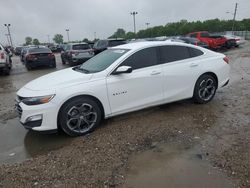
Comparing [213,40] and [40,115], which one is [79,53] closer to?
[40,115]

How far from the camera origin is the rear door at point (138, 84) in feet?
15.5

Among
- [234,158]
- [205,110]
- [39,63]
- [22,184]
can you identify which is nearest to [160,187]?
[234,158]

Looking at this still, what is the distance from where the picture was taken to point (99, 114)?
184 inches

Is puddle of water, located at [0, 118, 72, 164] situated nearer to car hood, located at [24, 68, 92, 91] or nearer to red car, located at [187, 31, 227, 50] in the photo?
car hood, located at [24, 68, 92, 91]

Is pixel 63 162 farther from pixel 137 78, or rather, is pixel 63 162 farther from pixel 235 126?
pixel 235 126

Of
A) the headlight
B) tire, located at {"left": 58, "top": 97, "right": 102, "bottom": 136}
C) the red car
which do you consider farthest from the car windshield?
the red car

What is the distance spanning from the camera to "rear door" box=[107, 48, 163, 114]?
4734mm

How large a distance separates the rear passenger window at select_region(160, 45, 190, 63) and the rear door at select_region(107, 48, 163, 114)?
20 cm

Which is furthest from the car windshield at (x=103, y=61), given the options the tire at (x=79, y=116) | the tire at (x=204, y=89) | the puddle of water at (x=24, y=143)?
the tire at (x=204, y=89)

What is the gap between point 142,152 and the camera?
3.88 metres

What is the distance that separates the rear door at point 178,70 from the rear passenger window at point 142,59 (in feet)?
0.72

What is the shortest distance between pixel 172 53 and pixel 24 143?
11.8 ft

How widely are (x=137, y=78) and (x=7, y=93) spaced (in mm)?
6087

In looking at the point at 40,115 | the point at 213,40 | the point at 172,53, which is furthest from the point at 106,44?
the point at 40,115
